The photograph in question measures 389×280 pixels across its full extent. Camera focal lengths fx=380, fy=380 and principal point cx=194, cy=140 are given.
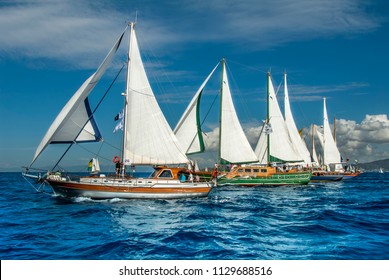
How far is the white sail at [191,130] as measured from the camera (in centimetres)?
5088

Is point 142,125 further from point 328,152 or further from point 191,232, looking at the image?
point 328,152

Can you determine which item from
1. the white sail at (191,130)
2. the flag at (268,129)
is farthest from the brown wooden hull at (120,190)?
the flag at (268,129)

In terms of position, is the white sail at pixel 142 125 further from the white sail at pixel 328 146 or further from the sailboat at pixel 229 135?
the white sail at pixel 328 146

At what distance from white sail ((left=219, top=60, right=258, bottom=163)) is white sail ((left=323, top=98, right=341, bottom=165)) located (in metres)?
38.3

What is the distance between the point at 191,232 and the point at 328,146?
77.3 metres

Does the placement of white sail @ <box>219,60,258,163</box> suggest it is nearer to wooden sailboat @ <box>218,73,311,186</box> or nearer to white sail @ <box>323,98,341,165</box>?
wooden sailboat @ <box>218,73,311,186</box>

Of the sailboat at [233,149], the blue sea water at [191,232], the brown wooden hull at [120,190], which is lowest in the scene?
the blue sea water at [191,232]

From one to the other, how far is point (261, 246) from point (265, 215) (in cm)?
1014

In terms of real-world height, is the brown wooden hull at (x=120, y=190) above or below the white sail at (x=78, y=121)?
below

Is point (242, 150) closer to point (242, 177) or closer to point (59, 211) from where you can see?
point (242, 177)

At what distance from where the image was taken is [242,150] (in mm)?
57875

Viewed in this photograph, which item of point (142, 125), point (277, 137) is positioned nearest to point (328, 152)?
point (277, 137)

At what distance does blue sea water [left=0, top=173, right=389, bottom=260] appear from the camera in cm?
1583
